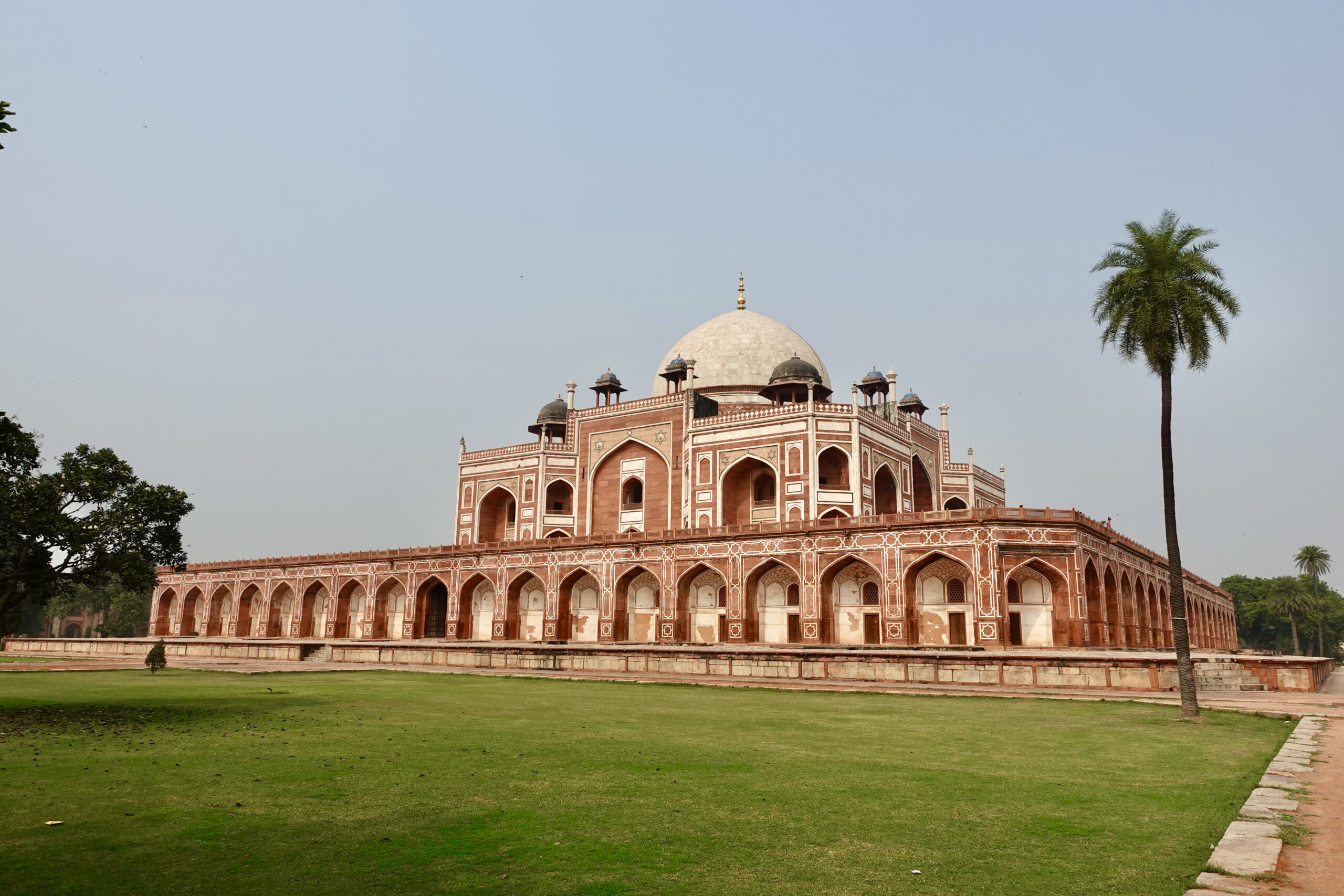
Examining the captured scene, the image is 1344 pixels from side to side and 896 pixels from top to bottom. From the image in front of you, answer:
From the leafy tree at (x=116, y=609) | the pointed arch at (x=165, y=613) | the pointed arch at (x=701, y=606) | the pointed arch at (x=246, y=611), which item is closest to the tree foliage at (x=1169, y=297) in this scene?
the pointed arch at (x=701, y=606)

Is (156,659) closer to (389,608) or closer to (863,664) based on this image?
(863,664)

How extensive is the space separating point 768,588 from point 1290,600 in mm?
59600

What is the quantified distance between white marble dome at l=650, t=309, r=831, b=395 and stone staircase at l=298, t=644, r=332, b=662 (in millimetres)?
21358

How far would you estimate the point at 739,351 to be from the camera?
4588 cm

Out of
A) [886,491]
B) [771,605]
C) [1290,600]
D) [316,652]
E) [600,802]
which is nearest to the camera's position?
[600,802]

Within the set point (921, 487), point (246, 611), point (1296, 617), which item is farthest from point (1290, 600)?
point (246, 611)

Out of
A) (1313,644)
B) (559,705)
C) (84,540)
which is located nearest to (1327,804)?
(559,705)

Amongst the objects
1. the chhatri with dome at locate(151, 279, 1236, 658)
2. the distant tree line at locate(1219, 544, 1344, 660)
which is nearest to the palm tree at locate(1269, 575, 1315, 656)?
the distant tree line at locate(1219, 544, 1344, 660)

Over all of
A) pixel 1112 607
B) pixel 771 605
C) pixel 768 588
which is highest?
pixel 768 588

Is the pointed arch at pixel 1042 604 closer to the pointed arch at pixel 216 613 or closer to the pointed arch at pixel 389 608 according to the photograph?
the pointed arch at pixel 389 608

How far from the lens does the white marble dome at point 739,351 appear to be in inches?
1777

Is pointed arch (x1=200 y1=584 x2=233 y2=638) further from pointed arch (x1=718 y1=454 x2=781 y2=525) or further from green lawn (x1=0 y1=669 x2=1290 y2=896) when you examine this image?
green lawn (x1=0 y1=669 x2=1290 y2=896)

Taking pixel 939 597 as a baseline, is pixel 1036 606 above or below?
below

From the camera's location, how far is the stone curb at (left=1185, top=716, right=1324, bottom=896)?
4.32 meters
